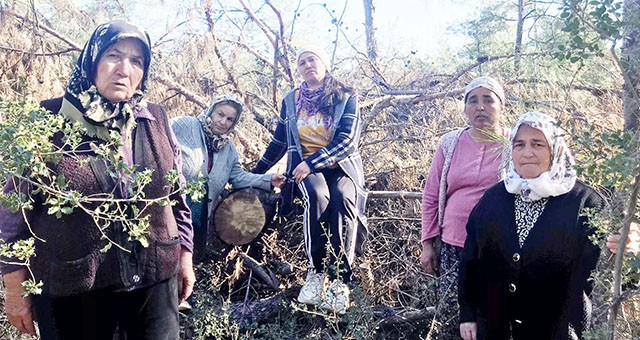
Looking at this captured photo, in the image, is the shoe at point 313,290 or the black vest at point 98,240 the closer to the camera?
the black vest at point 98,240

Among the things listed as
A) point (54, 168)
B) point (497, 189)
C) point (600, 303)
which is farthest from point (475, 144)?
point (54, 168)

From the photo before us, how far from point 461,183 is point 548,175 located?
752 millimetres

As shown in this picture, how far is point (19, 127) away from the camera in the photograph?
5.40 ft

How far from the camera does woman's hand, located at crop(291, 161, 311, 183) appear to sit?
385 cm

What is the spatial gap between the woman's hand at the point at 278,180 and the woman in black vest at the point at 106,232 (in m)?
1.56

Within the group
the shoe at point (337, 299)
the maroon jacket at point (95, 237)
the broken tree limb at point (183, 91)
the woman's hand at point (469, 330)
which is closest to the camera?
the maroon jacket at point (95, 237)

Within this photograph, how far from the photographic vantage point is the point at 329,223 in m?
3.79

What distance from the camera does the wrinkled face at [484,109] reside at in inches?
133

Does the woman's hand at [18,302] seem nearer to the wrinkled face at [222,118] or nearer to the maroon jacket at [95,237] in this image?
the maroon jacket at [95,237]

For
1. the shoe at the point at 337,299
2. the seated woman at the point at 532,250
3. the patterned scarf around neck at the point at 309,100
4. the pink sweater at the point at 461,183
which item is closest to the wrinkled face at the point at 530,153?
the seated woman at the point at 532,250

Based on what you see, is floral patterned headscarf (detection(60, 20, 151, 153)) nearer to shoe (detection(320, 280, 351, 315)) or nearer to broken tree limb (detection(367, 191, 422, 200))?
shoe (detection(320, 280, 351, 315))

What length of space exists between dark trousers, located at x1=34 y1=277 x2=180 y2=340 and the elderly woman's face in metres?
0.78

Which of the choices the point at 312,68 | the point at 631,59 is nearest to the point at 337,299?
the point at 312,68

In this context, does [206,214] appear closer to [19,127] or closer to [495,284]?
[495,284]
